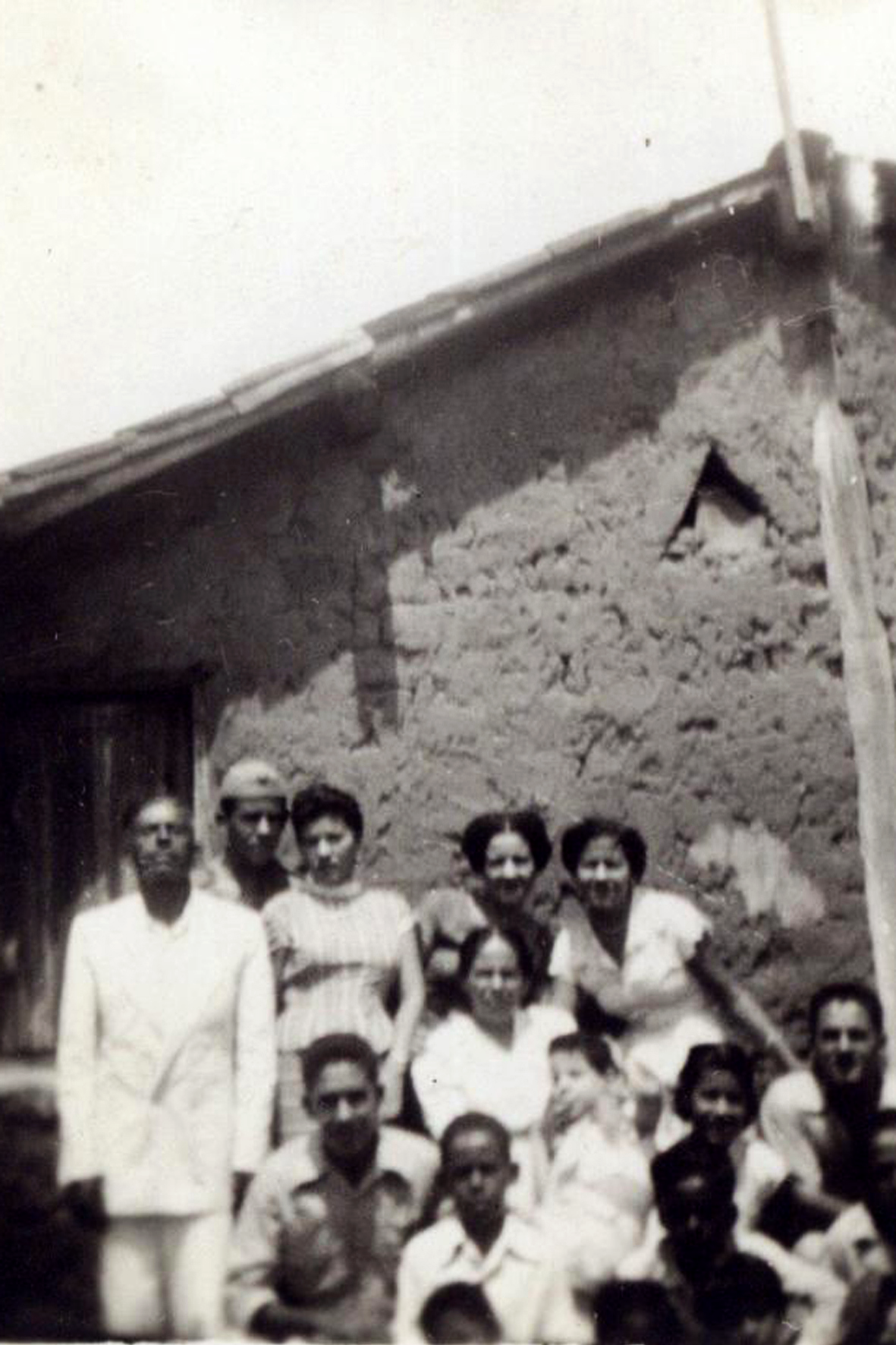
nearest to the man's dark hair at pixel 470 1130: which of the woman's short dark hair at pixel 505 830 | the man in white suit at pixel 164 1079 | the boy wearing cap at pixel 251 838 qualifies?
→ the man in white suit at pixel 164 1079

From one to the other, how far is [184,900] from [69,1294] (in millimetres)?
1159

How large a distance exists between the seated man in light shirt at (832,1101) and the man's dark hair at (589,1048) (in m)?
0.53

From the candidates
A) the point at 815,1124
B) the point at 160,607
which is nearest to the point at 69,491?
the point at 160,607

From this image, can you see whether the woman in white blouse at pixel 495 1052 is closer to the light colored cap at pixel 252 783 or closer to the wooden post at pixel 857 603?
the light colored cap at pixel 252 783

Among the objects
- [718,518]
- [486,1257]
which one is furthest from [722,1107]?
[718,518]

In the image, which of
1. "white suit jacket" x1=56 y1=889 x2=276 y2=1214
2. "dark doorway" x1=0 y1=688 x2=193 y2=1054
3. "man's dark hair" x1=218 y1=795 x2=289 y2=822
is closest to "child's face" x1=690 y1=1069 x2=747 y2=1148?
"white suit jacket" x1=56 y1=889 x2=276 y2=1214

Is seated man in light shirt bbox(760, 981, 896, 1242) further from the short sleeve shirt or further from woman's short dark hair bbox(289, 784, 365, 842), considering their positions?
woman's short dark hair bbox(289, 784, 365, 842)

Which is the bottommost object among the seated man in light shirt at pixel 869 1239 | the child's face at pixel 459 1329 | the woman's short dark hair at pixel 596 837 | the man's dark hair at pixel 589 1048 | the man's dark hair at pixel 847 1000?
the child's face at pixel 459 1329

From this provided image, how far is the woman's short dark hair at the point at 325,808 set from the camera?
4.46 metres

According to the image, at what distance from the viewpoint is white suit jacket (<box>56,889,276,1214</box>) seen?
4.14 meters

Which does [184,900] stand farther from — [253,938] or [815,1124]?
[815,1124]

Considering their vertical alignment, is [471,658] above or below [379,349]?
below

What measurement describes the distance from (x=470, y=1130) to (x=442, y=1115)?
23cm

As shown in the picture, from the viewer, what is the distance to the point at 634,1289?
4.12 m
